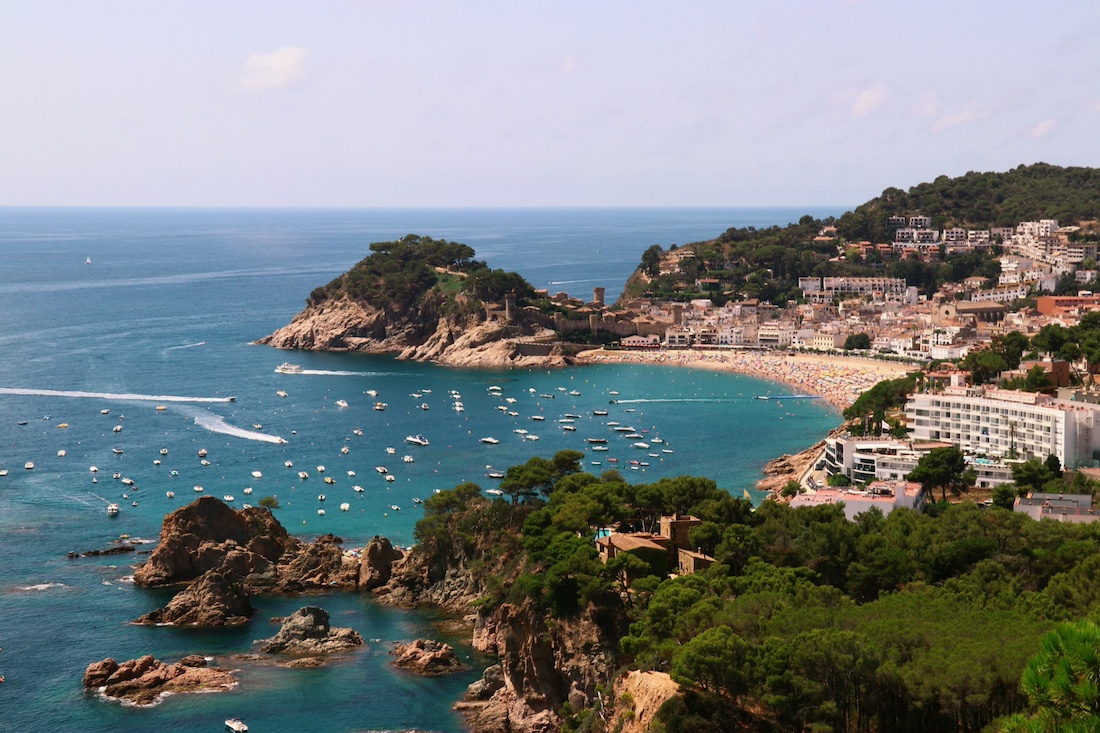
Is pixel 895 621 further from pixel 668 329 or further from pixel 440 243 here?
pixel 440 243

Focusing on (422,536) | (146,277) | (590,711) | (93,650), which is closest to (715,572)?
(590,711)

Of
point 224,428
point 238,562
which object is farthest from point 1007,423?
point 224,428

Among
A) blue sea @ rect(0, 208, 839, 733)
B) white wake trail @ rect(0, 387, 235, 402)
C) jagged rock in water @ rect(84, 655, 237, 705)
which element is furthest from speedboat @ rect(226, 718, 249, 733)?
white wake trail @ rect(0, 387, 235, 402)

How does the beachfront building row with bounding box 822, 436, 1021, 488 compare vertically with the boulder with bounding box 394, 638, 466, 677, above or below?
above

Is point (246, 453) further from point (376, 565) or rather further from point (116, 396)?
point (376, 565)

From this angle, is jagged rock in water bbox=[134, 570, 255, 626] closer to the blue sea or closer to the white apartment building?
the blue sea

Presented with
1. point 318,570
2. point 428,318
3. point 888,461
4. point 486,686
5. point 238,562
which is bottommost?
point 318,570
